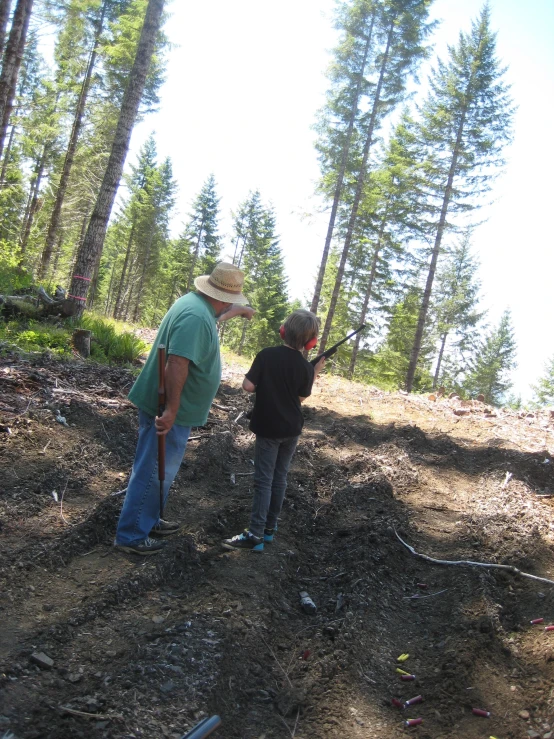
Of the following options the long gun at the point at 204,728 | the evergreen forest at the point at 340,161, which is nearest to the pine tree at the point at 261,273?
the evergreen forest at the point at 340,161

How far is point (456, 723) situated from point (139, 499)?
8.26 ft

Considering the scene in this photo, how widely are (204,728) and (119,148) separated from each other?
9150mm

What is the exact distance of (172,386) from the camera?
366 centimetres

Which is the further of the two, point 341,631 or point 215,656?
point 341,631

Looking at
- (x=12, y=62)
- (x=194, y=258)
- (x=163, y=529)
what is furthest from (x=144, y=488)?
(x=194, y=258)

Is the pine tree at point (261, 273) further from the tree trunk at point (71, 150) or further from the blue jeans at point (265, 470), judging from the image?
the blue jeans at point (265, 470)

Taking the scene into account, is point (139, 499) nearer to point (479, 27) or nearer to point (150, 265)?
point (479, 27)

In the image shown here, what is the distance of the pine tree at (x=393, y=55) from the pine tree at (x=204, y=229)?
20.0 m

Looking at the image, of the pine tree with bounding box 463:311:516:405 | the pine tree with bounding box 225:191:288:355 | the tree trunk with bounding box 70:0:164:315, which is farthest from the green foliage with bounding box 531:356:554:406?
the tree trunk with bounding box 70:0:164:315

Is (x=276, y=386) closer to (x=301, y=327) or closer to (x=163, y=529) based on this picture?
(x=301, y=327)

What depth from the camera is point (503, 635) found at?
3.47 metres

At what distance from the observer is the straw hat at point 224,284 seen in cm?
388

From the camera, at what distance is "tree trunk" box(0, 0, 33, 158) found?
36.8ft

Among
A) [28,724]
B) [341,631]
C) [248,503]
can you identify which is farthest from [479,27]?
[28,724]
